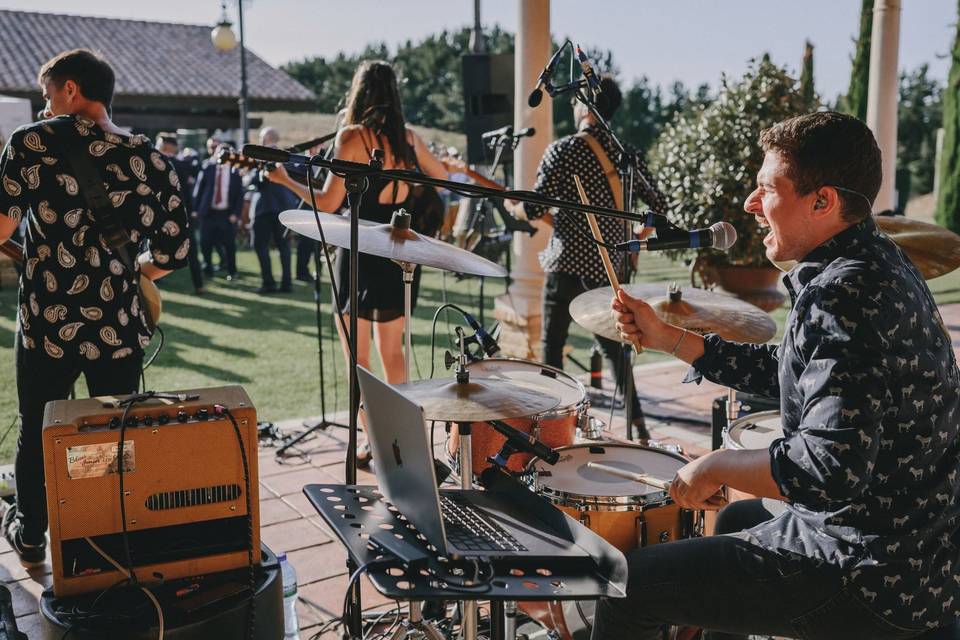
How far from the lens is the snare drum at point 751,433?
96.5 inches

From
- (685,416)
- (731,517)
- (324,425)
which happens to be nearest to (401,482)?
(731,517)

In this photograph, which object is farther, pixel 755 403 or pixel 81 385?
pixel 81 385

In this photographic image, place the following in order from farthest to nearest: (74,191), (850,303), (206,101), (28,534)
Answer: (206,101) < (28,534) < (74,191) < (850,303)

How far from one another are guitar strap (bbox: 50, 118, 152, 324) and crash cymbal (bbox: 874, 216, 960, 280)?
2573mm

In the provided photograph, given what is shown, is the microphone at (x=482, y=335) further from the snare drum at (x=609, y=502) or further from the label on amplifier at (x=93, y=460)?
the label on amplifier at (x=93, y=460)

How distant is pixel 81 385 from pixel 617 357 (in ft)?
11.9

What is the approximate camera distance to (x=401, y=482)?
1.59m

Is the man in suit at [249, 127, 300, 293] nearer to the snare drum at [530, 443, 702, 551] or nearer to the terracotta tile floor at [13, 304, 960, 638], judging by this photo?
the terracotta tile floor at [13, 304, 960, 638]

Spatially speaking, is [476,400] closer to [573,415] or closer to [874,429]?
[573,415]

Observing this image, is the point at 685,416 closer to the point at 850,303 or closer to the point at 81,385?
the point at 850,303

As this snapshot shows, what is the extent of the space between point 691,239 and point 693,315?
1.09 meters

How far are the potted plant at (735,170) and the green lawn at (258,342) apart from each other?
1187mm

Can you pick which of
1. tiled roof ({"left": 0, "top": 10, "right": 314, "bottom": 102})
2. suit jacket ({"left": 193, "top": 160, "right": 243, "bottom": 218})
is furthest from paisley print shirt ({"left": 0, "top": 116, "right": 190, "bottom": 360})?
tiled roof ({"left": 0, "top": 10, "right": 314, "bottom": 102})

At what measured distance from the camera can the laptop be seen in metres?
1.42
